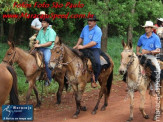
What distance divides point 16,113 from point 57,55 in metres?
1.89

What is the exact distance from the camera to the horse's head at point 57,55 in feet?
25.6

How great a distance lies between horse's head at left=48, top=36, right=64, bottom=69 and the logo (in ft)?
4.30

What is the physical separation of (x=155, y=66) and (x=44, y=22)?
369cm

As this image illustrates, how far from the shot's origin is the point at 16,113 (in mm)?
6996

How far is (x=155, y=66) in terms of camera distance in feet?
25.6

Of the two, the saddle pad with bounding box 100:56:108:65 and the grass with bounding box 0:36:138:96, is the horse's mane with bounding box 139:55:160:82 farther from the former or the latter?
the grass with bounding box 0:36:138:96

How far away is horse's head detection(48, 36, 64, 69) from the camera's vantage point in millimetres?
7789

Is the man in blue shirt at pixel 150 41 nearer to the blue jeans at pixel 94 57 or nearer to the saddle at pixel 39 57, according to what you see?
the blue jeans at pixel 94 57

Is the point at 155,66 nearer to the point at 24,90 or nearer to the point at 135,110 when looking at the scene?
the point at 135,110

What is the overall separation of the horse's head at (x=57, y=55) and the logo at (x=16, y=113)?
51.6 inches

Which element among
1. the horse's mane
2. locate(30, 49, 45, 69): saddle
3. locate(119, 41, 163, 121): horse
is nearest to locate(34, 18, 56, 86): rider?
locate(30, 49, 45, 69): saddle

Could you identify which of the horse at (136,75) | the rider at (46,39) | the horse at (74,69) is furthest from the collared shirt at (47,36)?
the horse at (136,75)

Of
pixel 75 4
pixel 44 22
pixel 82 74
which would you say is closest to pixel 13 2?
pixel 44 22

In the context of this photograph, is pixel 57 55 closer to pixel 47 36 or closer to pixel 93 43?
pixel 93 43
